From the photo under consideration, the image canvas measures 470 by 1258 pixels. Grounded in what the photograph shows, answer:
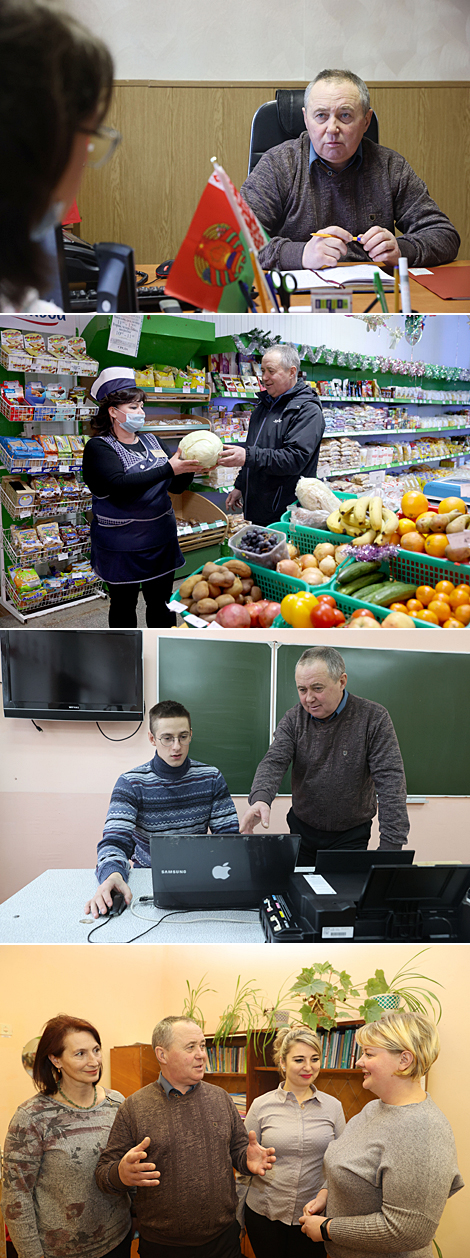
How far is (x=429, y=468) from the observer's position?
5.82 feet

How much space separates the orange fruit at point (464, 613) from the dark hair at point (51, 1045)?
1.48 metres

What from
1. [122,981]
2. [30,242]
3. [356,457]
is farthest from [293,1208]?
[30,242]

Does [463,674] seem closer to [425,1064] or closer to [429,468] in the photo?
[429,468]

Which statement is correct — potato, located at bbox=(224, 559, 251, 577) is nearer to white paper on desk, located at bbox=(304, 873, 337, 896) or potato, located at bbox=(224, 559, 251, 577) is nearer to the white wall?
white paper on desk, located at bbox=(304, 873, 337, 896)

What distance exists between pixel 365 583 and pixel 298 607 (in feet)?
0.64

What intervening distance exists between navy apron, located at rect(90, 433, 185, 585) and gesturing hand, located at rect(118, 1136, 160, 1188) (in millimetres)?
1490

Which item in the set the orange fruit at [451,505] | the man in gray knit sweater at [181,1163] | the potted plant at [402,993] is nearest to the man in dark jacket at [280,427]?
the orange fruit at [451,505]

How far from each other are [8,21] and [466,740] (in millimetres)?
1973

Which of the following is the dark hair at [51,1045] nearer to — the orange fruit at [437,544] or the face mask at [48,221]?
the orange fruit at [437,544]

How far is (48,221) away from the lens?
1.29 metres

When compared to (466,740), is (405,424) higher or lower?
higher

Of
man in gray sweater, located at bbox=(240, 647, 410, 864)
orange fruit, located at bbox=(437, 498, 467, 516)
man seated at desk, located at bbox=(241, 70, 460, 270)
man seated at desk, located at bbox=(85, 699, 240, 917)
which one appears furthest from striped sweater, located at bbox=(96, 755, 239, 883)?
man seated at desk, located at bbox=(241, 70, 460, 270)

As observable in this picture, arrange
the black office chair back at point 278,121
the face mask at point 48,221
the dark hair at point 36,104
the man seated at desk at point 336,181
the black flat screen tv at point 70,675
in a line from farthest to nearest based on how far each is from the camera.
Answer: the black office chair back at point 278,121 → the man seated at desk at point 336,181 → the black flat screen tv at point 70,675 → the face mask at point 48,221 → the dark hair at point 36,104

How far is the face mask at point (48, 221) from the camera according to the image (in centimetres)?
127
